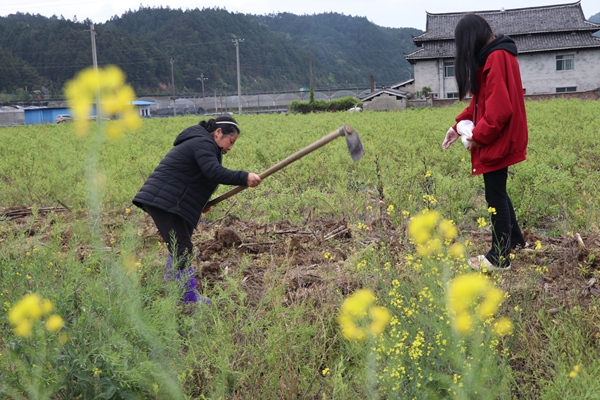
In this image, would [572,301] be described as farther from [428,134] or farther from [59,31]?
[428,134]

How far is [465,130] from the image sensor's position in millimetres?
3125

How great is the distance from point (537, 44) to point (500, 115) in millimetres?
32395

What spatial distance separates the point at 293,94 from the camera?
54.7 m

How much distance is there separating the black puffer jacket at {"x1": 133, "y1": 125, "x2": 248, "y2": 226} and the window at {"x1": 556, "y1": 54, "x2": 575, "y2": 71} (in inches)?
1277

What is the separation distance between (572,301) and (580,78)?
3260 centimetres

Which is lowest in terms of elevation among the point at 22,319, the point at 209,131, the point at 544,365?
the point at 544,365

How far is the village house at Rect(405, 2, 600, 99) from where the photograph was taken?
102 ft

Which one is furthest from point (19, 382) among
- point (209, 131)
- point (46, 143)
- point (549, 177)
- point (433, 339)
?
point (46, 143)

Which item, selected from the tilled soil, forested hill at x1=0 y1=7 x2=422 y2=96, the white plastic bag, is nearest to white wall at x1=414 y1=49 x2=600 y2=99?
forested hill at x1=0 y1=7 x2=422 y2=96

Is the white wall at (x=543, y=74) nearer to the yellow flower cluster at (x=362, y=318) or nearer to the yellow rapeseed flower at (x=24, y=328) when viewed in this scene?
the yellow flower cluster at (x=362, y=318)

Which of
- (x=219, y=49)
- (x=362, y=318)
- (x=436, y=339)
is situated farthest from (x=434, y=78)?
(x=219, y=49)

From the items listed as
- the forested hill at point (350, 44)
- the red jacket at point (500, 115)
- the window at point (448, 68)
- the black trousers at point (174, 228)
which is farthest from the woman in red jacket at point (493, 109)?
the forested hill at point (350, 44)

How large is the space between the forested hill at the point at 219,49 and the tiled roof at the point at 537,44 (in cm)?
1404

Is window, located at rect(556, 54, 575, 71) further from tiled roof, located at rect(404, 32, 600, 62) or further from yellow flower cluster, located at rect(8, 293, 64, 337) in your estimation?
yellow flower cluster, located at rect(8, 293, 64, 337)
